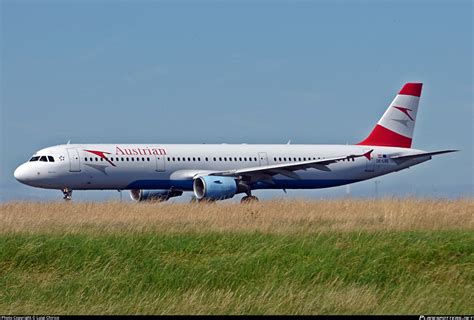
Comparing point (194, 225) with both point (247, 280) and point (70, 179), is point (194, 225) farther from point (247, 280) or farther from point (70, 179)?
point (70, 179)

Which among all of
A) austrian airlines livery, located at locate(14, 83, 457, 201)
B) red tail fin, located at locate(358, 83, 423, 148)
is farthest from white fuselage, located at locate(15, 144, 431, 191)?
red tail fin, located at locate(358, 83, 423, 148)

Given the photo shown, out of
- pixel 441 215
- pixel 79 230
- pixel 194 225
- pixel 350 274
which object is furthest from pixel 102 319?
pixel 441 215

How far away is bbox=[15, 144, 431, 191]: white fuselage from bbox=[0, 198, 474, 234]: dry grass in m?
6.13

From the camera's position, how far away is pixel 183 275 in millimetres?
20359

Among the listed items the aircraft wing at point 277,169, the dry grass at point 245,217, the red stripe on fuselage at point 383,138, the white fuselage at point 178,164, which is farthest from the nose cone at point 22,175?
the red stripe on fuselage at point 383,138

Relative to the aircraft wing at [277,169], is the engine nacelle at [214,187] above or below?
below

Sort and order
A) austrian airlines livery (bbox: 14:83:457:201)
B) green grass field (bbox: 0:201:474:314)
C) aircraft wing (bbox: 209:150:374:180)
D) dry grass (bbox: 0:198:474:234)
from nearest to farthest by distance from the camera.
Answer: green grass field (bbox: 0:201:474:314) < dry grass (bbox: 0:198:474:234) < austrian airlines livery (bbox: 14:83:457:201) < aircraft wing (bbox: 209:150:374:180)

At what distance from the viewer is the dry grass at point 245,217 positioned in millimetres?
26734

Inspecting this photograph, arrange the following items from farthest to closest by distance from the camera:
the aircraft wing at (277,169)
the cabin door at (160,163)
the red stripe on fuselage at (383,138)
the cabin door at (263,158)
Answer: the red stripe on fuselage at (383,138) < the cabin door at (263,158) < the aircraft wing at (277,169) < the cabin door at (160,163)

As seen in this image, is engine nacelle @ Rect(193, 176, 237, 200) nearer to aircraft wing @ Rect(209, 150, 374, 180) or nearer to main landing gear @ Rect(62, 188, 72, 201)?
aircraft wing @ Rect(209, 150, 374, 180)

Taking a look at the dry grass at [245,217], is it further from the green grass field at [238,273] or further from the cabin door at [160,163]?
the cabin door at [160,163]

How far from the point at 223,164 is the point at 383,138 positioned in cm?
1100

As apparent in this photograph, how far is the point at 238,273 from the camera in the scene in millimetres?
20328

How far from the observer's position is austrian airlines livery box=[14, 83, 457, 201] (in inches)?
1841
